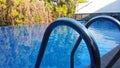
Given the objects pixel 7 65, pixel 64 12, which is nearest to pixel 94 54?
pixel 7 65

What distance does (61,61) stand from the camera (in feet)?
19.5

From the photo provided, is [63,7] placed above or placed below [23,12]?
below

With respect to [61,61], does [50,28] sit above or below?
above

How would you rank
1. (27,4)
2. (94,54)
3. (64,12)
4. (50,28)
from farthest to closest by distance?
(64,12)
(27,4)
(50,28)
(94,54)

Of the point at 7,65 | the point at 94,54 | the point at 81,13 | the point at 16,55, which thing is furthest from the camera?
the point at 81,13

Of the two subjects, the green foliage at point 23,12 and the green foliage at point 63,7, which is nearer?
the green foliage at point 23,12

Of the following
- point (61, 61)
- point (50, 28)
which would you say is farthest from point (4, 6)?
point (50, 28)

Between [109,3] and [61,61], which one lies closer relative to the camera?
[61,61]

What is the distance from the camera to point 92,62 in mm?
1448

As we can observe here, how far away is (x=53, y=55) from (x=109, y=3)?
16.4 meters

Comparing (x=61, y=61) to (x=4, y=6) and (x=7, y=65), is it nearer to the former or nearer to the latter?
(x=7, y=65)

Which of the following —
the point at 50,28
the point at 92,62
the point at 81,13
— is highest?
the point at 50,28

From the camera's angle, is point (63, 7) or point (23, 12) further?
point (63, 7)

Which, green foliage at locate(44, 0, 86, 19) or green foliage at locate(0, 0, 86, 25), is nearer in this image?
green foliage at locate(0, 0, 86, 25)
